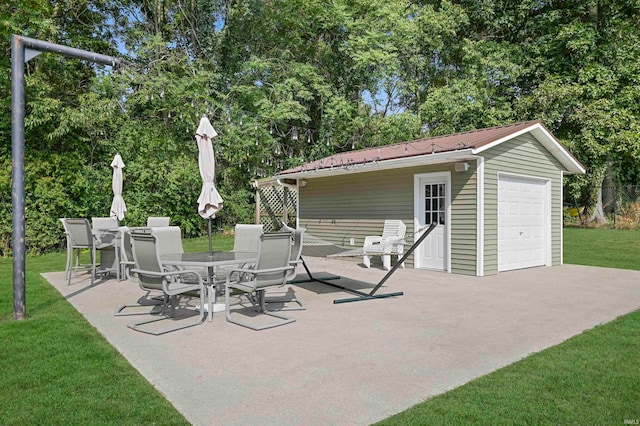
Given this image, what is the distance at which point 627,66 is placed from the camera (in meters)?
17.1

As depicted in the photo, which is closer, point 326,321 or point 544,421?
point 544,421

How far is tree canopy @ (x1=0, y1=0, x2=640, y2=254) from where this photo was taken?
43.3 ft

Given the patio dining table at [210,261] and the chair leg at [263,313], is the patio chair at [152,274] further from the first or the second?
the chair leg at [263,313]

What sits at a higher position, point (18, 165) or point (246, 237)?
point (18, 165)

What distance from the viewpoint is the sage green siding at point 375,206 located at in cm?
854

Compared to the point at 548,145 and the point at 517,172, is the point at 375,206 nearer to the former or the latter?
the point at 517,172

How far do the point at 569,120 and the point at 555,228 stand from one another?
9.68 meters

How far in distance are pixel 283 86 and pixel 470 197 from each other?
35.9ft

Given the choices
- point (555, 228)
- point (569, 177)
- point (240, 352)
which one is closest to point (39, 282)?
point (240, 352)

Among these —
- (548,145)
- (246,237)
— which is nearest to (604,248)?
(548,145)

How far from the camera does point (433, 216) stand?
931 centimetres

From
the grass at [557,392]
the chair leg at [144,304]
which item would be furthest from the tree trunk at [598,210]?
the chair leg at [144,304]

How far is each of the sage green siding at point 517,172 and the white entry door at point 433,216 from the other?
813 millimetres

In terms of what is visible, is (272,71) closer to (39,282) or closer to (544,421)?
(39,282)
